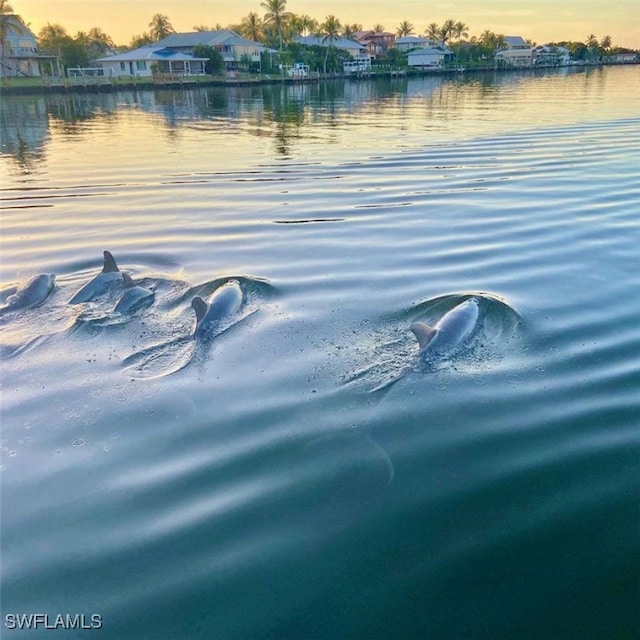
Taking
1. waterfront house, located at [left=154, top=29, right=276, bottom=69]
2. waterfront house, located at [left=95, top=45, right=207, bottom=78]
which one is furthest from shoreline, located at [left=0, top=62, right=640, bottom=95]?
waterfront house, located at [left=154, top=29, right=276, bottom=69]

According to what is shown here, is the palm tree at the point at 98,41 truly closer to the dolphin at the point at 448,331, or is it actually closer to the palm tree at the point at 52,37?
the palm tree at the point at 52,37

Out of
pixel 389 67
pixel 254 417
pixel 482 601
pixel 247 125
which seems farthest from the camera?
pixel 389 67

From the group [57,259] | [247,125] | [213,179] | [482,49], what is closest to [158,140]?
[247,125]

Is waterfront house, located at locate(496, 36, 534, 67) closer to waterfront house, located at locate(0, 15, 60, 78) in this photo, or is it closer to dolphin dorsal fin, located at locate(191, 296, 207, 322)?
waterfront house, located at locate(0, 15, 60, 78)

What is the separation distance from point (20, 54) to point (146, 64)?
61.1 ft

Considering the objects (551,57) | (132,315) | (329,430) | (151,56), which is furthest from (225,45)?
(551,57)

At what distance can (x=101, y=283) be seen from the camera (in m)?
11.2

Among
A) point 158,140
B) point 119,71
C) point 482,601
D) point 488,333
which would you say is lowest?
point 482,601

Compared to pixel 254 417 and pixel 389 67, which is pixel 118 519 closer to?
pixel 254 417

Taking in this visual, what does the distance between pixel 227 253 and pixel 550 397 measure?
8.22 m

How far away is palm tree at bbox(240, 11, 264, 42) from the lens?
12812cm

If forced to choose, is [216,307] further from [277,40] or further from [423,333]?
[277,40]

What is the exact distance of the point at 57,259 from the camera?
525 inches

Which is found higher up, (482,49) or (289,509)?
(482,49)
